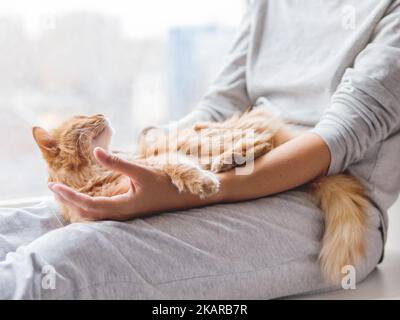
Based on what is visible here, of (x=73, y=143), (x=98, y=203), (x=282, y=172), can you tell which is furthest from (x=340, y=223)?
(x=73, y=143)

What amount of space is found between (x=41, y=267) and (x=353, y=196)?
681 millimetres

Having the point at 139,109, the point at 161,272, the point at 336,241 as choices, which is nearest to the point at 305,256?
the point at 336,241

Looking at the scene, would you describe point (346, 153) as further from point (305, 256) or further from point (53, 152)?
point (53, 152)

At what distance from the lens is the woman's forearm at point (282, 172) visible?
1174 millimetres

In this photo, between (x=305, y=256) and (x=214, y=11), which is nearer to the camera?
(x=305, y=256)

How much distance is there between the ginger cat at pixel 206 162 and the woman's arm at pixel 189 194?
32 mm

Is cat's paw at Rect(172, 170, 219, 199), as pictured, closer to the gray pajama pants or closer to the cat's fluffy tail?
Answer: the gray pajama pants

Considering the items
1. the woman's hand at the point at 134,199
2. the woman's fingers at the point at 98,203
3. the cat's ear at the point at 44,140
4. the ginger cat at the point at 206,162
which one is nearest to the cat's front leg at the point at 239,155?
the ginger cat at the point at 206,162

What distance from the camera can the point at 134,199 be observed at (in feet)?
3.59

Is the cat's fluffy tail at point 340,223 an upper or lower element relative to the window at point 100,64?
lower

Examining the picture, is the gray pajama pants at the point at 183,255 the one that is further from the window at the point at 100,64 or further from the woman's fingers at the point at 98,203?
the window at the point at 100,64

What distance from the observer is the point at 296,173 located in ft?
3.95

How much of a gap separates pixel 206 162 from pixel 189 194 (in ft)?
→ 0.48
